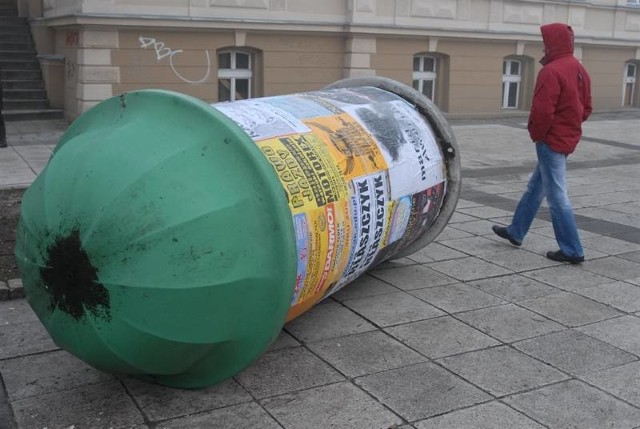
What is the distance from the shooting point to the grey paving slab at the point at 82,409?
3568mm

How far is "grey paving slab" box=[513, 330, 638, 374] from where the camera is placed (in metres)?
4.29

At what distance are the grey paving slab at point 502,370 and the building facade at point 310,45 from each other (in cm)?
1109

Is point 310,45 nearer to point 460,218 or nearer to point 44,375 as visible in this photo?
point 460,218

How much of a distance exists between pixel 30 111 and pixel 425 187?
11.9 meters

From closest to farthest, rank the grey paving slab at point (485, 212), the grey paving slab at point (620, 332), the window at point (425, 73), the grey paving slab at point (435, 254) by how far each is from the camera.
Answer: the grey paving slab at point (620, 332) → the grey paving slab at point (435, 254) → the grey paving slab at point (485, 212) → the window at point (425, 73)

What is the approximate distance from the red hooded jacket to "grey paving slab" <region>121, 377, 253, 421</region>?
11.5ft

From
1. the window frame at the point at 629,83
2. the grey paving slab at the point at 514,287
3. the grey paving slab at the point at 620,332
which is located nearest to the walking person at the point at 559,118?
the grey paving slab at the point at 514,287

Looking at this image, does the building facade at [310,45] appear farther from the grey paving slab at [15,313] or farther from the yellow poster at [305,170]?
the yellow poster at [305,170]

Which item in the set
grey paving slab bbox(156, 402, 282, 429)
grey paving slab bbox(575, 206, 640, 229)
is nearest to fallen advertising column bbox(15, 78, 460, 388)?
grey paving slab bbox(156, 402, 282, 429)

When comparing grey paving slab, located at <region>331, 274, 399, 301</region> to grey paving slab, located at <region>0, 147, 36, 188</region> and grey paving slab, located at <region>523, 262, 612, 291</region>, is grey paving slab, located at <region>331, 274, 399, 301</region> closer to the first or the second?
grey paving slab, located at <region>523, 262, 612, 291</region>

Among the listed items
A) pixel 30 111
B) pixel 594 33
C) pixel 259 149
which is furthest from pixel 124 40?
pixel 594 33

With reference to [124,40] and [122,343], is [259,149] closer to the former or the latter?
[122,343]

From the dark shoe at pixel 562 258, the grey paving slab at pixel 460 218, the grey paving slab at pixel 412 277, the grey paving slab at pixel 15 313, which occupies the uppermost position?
the dark shoe at pixel 562 258

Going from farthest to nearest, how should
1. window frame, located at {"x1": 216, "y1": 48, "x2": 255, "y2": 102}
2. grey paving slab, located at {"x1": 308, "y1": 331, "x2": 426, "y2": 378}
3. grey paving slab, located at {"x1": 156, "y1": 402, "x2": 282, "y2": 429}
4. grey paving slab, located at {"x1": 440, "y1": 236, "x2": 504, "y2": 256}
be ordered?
window frame, located at {"x1": 216, "y1": 48, "x2": 255, "y2": 102}
grey paving slab, located at {"x1": 440, "y1": 236, "x2": 504, "y2": 256}
grey paving slab, located at {"x1": 308, "y1": 331, "x2": 426, "y2": 378}
grey paving slab, located at {"x1": 156, "y1": 402, "x2": 282, "y2": 429}
